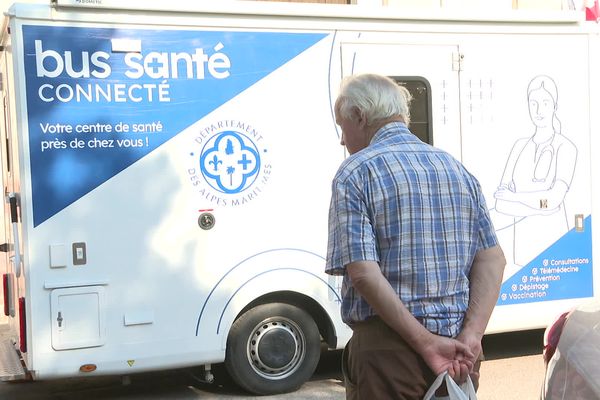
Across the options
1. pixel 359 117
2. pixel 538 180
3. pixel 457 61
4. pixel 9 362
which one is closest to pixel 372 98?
pixel 359 117

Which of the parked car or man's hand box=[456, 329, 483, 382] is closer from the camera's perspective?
man's hand box=[456, 329, 483, 382]

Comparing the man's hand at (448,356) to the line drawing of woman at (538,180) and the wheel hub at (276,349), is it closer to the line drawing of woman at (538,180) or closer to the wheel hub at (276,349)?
the wheel hub at (276,349)

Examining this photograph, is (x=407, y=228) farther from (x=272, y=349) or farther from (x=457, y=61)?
(x=457, y=61)

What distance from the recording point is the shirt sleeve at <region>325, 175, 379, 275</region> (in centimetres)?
250

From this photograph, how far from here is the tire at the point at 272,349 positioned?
5703 millimetres

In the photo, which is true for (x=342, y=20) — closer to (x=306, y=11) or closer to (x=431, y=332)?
(x=306, y=11)

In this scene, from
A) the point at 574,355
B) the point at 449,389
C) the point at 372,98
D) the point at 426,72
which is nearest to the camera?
the point at 449,389

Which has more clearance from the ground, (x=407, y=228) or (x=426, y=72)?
(x=426, y=72)

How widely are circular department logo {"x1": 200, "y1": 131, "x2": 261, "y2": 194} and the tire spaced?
90cm

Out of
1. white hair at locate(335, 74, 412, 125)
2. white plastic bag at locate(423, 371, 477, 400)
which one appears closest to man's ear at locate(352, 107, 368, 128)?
white hair at locate(335, 74, 412, 125)

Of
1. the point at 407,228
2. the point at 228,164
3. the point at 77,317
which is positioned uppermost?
the point at 228,164

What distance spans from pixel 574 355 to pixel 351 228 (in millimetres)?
1278

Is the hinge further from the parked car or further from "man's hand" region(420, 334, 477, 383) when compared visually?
"man's hand" region(420, 334, 477, 383)

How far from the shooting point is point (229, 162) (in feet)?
18.3
